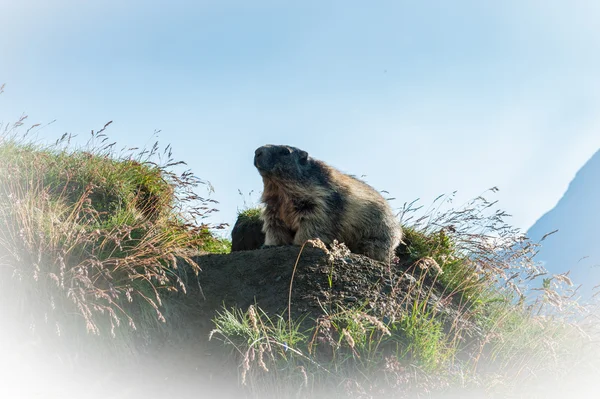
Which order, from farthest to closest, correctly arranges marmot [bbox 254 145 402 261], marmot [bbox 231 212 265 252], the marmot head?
1. marmot [bbox 231 212 265 252]
2. the marmot head
3. marmot [bbox 254 145 402 261]

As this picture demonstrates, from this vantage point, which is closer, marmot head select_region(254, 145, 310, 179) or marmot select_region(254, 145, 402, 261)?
marmot select_region(254, 145, 402, 261)

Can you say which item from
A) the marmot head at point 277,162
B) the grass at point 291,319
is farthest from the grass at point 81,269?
the marmot head at point 277,162

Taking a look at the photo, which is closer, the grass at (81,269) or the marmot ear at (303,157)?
the grass at (81,269)

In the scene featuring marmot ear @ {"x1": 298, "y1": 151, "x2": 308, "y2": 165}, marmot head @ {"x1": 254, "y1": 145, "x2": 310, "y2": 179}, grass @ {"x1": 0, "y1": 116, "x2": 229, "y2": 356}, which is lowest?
grass @ {"x1": 0, "y1": 116, "x2": 229, "y2": 356}

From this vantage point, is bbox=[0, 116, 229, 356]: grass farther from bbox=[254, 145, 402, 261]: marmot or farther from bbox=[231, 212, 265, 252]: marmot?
bbox=[231, 212, 265, 252]: marmot

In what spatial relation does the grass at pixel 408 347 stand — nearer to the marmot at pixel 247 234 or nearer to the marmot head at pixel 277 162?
the marmot head at pixel 277 162

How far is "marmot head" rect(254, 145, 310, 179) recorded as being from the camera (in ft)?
23.7

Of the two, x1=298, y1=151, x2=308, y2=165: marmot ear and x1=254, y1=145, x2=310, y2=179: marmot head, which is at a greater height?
x1=298, y1=151, x2=308, y2=165: marmot ear

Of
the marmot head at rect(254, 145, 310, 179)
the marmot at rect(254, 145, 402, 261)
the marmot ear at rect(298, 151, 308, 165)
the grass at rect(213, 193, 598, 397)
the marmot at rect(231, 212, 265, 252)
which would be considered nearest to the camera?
the grass at rect(213, 193, 598, 397)

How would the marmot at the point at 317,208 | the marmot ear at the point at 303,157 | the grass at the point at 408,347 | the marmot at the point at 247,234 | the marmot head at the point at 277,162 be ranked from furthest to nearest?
Result: the marmot at the point at 247,234
the marmot ear at the point at 303,157
the marmot head at the point at 277,162
the marmot at the point at 317,208
the grass at the point at 408,347

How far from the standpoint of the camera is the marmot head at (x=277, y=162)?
7.24 metres

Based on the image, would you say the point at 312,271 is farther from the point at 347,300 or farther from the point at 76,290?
the point at 76,290

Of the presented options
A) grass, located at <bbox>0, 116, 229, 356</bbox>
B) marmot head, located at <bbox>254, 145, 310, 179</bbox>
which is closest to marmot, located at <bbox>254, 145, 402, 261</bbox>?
marmot head, located at <bbox>254, 145, 310, 179</bbox>

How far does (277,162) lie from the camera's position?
23.9 ft
